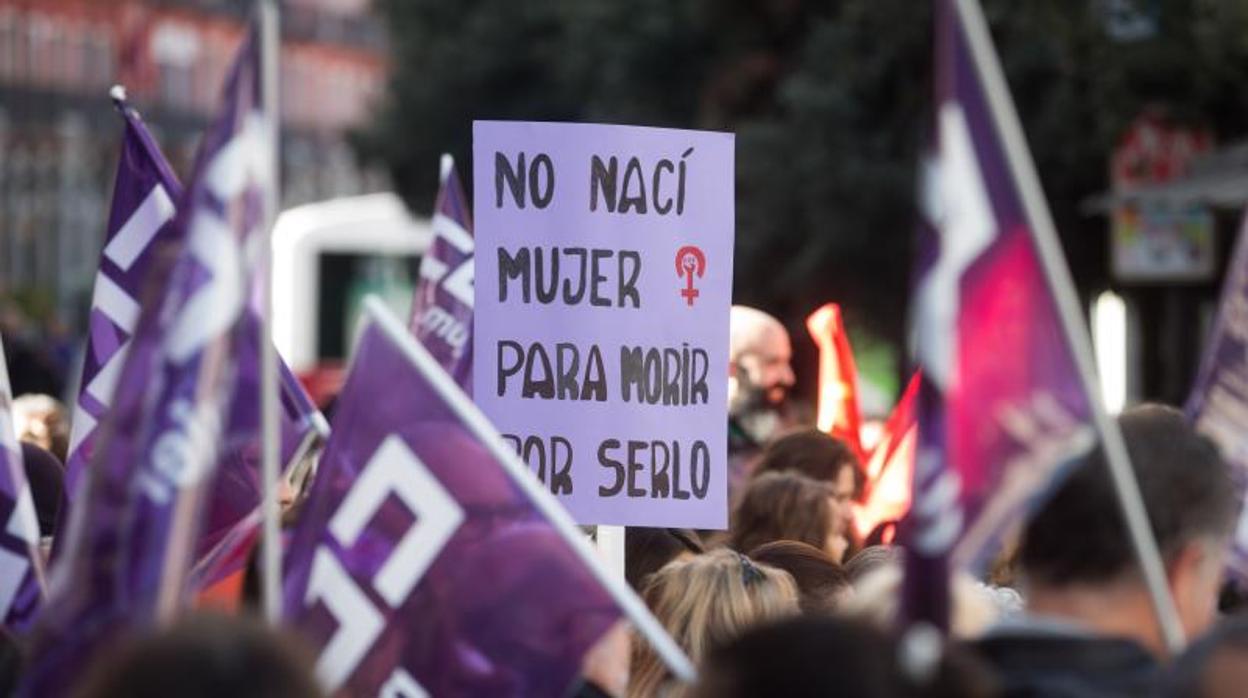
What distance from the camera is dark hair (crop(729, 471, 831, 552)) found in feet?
23.9

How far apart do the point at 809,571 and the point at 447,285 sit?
2788mm

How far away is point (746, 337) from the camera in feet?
30.5

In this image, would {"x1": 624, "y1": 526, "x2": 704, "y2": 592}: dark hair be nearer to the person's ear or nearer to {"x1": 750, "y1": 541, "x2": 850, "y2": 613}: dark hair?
{"x1": 750, "y1": 541, "x2": 850, "y2": 613}: dark hair

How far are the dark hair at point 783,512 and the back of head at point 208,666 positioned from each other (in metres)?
4.30

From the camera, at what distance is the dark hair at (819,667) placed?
10.0ft

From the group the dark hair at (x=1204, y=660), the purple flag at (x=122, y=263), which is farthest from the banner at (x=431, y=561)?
the purple flag at (x=122, y=263)

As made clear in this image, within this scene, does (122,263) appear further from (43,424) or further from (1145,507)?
(43,424)

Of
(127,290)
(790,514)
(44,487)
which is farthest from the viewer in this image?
(790,514)

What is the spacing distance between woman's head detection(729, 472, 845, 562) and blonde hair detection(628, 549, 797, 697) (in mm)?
1875

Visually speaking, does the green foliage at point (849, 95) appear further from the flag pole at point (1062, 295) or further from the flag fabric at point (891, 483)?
the flag pole at point (1062, 295)

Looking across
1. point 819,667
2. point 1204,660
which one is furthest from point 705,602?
point 819,667

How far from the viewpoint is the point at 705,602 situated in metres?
5.26

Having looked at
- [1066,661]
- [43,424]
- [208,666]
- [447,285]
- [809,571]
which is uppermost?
[208,666]

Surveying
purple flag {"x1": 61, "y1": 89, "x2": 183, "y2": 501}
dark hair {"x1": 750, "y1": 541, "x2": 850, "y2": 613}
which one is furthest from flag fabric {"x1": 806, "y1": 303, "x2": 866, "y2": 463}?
purple flag {"x1": 61, "y1": 89, "x2": 183, "y2": 501}
